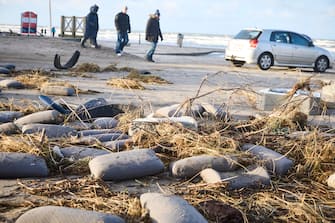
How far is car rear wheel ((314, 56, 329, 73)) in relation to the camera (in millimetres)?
17422

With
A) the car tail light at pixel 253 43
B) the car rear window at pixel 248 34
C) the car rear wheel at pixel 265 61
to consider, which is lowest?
the car rear wheel at pixel 265 61

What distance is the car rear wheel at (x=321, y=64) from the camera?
17.4 meters

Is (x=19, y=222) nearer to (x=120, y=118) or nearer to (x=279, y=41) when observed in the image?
(x=120, y=118)

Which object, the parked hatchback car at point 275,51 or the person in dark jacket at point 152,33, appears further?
the person in dark jacket at point 152,33

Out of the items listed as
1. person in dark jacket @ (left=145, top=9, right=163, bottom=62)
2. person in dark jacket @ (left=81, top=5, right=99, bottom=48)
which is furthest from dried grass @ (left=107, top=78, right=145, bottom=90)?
person in dark jacket @ (left=81, top=5, right=99, bottom=48)

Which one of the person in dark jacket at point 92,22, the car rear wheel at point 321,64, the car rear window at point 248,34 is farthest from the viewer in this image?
the person in dark jacket at point 92,22

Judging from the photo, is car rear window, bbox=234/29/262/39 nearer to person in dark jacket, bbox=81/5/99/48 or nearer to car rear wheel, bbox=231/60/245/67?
car rear wheel, bbox=231/60/245/67

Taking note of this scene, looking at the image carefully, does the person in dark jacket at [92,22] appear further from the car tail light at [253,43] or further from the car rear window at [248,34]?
the car tail light at [253,43]

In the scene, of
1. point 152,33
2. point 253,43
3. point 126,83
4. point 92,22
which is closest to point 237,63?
point 253,43

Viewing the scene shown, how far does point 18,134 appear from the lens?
149 inches

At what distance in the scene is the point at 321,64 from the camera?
57.4ft

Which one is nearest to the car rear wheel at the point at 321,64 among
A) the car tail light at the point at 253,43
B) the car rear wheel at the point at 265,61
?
the car rear wheel at the point at 265,61

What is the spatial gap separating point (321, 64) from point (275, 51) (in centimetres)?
235

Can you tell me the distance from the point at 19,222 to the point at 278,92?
5.10 metres
